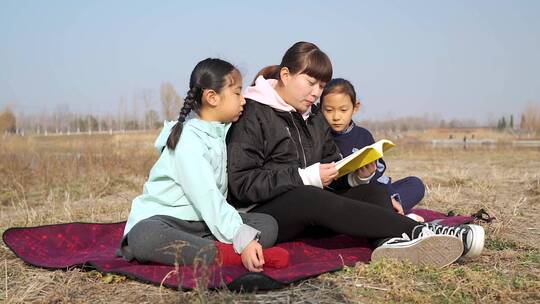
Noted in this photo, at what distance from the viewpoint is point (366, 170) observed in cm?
373

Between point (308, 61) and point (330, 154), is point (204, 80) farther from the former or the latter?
point (330, 154)

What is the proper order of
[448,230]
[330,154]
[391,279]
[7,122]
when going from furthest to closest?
[7,122] < [330,154] < [448,230] < [391,279]

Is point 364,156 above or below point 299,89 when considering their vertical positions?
below

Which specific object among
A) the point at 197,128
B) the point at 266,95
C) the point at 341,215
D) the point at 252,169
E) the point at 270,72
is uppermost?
the point at 270,72

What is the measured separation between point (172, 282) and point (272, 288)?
0.52m

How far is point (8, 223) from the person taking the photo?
5.34m

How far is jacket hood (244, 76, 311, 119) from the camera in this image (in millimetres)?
3682

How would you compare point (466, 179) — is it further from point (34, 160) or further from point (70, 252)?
point (34, 160)

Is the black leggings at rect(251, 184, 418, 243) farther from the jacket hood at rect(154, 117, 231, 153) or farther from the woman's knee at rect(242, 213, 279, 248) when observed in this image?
the jacket hood at rect(154, 117, 231, 153)

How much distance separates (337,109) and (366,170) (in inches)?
29.5

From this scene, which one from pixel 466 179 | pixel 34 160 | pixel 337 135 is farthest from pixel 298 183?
pixel 34 160

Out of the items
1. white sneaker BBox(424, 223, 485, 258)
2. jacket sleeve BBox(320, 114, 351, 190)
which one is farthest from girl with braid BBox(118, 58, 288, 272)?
white sneaker BBox(424, 223, 485, 258)

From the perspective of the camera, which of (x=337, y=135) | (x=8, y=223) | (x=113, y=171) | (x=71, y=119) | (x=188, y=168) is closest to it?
(x=188, y=168)

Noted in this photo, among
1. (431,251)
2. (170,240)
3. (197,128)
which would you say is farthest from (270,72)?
(431,251)
